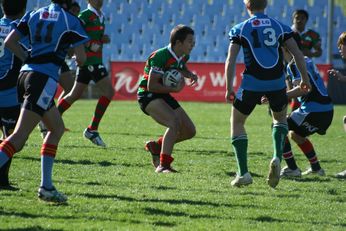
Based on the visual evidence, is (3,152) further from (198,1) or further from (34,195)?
(198,1)

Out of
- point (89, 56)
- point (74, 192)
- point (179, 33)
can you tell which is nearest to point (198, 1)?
point (89, 56)

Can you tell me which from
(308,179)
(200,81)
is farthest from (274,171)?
(200,81)

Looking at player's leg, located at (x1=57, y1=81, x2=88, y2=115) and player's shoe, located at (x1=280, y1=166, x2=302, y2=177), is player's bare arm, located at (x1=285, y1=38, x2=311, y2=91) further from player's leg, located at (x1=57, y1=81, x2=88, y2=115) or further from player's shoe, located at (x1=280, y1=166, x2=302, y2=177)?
player's leg, located at (x1=57, y1=81, x2=88, y2=115)

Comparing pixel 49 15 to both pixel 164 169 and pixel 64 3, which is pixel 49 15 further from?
pixel 164 169

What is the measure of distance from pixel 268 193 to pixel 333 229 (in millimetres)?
1704

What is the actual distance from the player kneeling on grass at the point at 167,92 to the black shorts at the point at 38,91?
99.4 inches

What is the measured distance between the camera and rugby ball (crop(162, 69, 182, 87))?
8617 mm

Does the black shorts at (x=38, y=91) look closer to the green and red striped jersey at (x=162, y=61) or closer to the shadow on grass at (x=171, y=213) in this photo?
the shadow on grass at (x=171, y=213)

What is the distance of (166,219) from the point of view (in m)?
5.85

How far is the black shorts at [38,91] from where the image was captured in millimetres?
6152

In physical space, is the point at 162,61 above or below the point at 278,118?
above

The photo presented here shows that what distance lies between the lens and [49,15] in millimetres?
6266

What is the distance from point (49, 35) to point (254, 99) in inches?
93.6

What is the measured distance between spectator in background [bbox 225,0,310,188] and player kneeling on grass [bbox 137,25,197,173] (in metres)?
1.14
